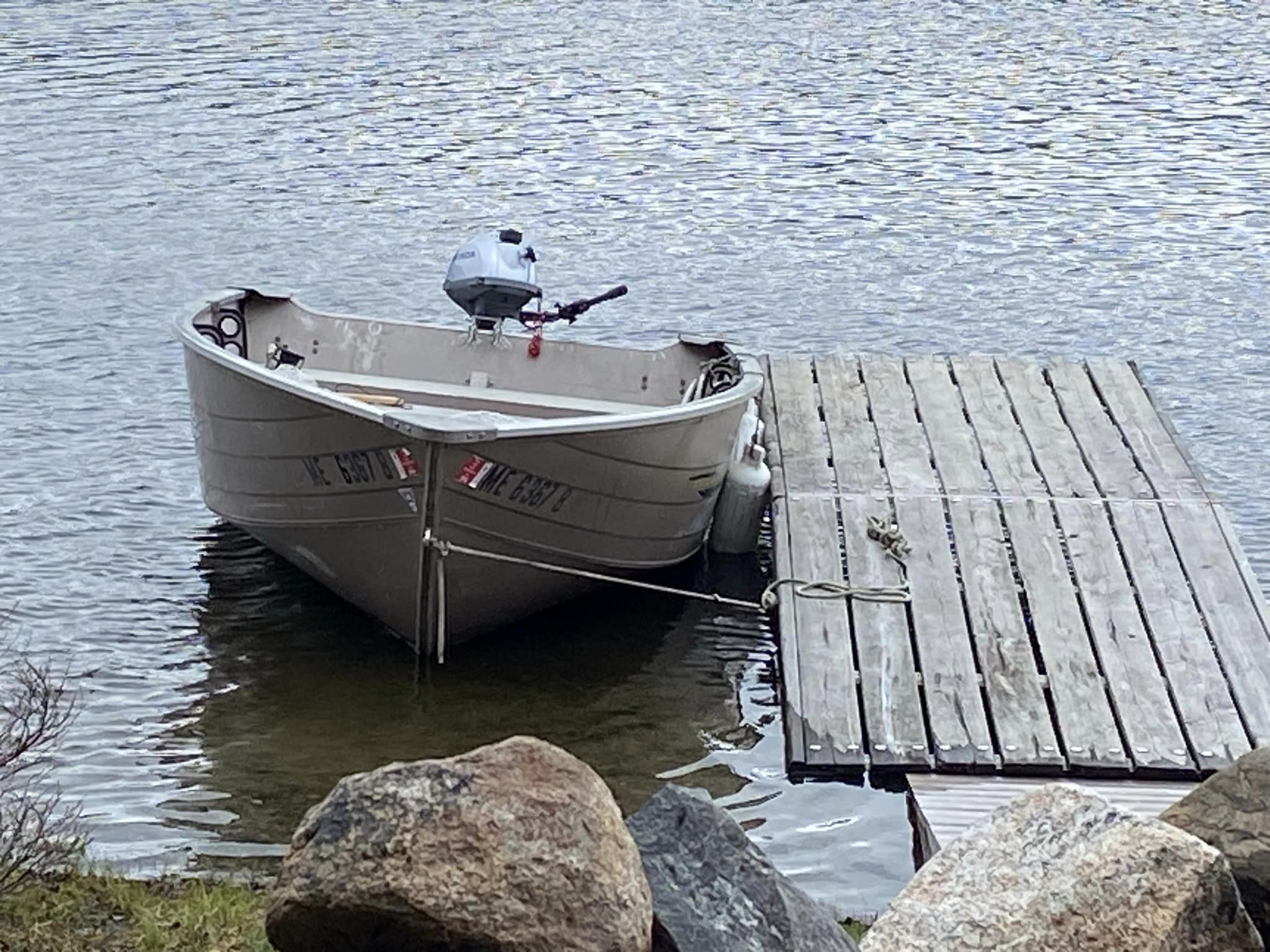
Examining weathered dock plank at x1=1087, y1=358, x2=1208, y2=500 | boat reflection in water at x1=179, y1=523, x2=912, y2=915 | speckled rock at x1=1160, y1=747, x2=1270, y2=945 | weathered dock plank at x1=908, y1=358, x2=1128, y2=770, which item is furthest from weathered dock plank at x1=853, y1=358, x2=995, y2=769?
speckled rock at x1=1160, y1=747, x2=1270, y2=945

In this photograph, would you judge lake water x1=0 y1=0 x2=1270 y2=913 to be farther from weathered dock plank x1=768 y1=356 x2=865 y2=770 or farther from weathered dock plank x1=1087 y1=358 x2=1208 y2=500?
weathered dock plank x1=1087 y1=358 x2=1208 y2=500

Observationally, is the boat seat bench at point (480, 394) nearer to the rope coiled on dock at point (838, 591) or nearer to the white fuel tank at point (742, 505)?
the white fuel tank at point (742, 505)

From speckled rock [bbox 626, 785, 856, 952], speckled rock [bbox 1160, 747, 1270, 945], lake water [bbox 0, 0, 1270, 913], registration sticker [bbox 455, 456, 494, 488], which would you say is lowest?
lake water [bbox 0, 0, 1270, 913]

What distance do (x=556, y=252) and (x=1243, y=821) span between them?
12465 mm

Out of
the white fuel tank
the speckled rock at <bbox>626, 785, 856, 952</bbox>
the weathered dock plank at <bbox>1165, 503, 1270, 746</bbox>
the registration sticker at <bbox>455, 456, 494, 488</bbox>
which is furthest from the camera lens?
the white fuel tank

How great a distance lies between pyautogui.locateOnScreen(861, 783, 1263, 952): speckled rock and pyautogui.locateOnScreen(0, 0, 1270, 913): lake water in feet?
7.23

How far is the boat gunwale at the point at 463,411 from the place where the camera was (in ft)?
28.5

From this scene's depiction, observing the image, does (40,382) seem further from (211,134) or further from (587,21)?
(587,21)

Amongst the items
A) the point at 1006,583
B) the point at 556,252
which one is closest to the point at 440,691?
the point at 1006,583

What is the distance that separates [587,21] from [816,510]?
59.9 ft

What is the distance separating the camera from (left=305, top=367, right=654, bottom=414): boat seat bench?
10.7 m

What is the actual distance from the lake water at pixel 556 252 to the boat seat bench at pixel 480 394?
2.94 ft

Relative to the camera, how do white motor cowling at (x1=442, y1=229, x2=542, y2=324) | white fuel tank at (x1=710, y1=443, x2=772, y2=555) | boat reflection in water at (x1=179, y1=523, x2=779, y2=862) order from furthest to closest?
white motor cowling at (x1=442, y1=229, x2=542, y2=324) < white fuel tank at (x1=710, y1=443, x2=772, y2=555) < boat reflection in water at (x1=179, y1=523, x2=779, y2=862)

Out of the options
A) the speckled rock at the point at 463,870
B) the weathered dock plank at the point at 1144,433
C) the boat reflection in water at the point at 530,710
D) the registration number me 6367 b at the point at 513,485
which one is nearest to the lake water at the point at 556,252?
the boat reflection in water at the point at 530,710
